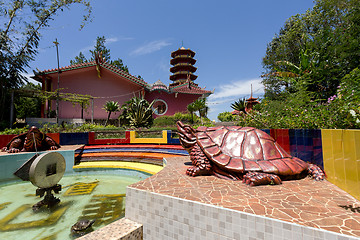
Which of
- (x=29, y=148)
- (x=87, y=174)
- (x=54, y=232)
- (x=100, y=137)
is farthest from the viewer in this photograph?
(x=100, y=137)

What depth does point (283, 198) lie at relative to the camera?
1896 millimetres

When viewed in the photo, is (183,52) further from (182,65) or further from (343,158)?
(343,158)

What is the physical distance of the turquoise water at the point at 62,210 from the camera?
89.7 inches

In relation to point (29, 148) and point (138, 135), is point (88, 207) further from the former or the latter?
point (138, 135)

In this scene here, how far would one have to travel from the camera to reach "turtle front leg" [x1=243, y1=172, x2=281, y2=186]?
2340 mm

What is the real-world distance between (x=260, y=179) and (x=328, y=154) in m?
1.35

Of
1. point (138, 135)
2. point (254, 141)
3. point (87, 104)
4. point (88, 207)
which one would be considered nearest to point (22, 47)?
point (87, 104)

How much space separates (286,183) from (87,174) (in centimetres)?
581

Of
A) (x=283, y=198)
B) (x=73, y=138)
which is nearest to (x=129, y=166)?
(x=73, y=138)

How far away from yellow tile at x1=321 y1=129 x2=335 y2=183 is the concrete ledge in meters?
3.02

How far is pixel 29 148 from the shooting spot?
5836 millimetres

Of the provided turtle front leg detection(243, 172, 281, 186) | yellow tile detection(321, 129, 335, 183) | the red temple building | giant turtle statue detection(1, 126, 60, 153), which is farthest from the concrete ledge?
the red temple building

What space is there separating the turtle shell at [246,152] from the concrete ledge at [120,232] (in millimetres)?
1518

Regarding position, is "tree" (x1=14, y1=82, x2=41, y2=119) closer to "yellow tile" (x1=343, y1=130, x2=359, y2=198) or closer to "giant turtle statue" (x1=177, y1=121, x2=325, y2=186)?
"giant turtle statue" (x1=177, y1=121, x2=325, y2=186)
